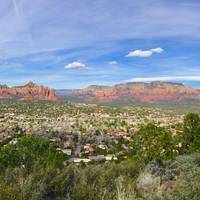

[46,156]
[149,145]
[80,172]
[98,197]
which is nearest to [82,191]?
[98,197]

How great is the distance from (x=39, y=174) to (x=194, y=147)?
17147mm

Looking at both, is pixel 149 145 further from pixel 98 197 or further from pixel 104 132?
pixel 104 132

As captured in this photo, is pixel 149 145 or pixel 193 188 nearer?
pixel 193 188

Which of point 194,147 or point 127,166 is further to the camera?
point 194,147

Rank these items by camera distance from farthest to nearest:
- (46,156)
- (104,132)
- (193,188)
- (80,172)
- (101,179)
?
(104,132), (46,156), (80,172), (101,179), (193,188)

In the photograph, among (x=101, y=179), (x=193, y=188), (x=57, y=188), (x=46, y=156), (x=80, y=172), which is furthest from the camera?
(x=46, y=156)

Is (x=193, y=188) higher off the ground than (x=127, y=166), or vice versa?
(x=193, y=188)

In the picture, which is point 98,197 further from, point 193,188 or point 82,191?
point 193,188

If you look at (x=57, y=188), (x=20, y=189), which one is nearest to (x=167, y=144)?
(x=57, y=188)

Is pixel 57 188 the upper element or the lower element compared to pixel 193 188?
lower

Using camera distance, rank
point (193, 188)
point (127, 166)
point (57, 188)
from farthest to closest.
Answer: point (127, 166), point (57, 188), point (193, 188)

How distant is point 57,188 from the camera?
59.0 feet

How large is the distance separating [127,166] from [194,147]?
8.21 m

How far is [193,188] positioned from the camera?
1154cm
